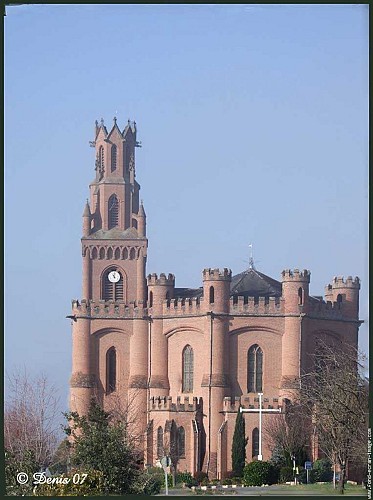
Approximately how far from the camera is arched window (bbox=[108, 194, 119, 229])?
87500 mm

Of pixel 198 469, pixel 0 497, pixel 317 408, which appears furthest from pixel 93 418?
pixel 198 469

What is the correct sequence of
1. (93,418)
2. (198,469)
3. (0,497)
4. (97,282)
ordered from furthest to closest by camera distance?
(97,282), (198,469), (93,418), (0,497)

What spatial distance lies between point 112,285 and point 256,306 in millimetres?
11589

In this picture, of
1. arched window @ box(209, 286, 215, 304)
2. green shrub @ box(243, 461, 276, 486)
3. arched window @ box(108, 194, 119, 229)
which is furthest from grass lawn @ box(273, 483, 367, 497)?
arched window @ box(108, 194, 119, 229)

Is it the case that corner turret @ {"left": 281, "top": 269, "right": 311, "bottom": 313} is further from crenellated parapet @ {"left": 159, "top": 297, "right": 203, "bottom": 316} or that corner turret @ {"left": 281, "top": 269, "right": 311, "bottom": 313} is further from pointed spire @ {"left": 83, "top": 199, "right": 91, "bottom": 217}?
pointed spire @ {"left": 83, "top": 199, "right": 91, "bottom": 217}

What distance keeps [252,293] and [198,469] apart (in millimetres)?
10290

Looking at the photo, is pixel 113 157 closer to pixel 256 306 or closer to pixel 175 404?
pixel 256 306

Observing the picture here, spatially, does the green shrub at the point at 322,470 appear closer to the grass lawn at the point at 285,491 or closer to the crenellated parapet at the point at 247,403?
the grass lawn at the point at 285,491

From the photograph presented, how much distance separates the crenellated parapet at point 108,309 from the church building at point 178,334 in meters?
0.06

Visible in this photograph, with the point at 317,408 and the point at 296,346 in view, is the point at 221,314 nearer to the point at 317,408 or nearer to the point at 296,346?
the point at 296,346

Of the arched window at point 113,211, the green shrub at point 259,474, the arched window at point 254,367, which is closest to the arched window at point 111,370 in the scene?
the arched window at point 113,211

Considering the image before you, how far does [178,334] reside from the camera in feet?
266

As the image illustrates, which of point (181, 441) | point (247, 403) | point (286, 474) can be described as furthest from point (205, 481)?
point (286, 474)

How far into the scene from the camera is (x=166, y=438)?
248 ft
